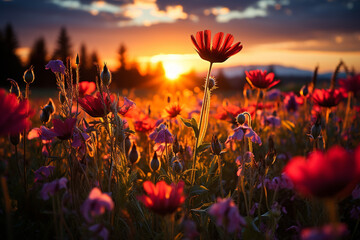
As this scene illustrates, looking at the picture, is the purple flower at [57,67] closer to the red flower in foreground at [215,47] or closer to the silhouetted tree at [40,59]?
the red flower in foreground at [215,47]

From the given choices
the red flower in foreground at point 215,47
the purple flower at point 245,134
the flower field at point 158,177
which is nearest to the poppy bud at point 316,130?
the flower field at point 158,177

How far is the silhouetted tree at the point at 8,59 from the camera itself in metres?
34.8

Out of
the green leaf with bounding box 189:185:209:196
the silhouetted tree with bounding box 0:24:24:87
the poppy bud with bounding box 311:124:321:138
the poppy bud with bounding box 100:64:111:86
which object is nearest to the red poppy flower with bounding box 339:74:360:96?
the poppy bud with bounding box 311:124:321:138

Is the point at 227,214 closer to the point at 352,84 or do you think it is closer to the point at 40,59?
the point at 352,84

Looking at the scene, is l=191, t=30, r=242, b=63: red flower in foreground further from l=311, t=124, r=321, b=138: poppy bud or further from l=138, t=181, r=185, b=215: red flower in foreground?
l=138, t=181, r=185, b=215: red flower in foreground

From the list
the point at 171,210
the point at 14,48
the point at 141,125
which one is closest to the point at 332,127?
the point at 141,125

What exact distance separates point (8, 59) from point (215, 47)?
41566 mm

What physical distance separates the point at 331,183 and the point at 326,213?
93 centimetres

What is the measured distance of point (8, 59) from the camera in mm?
35156

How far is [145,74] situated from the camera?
51.7 metres

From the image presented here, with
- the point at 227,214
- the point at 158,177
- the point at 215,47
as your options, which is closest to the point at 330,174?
the point at 227,214

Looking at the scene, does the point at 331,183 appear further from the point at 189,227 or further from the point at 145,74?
the point at 145,74

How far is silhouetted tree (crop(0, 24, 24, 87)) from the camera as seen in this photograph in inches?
1371

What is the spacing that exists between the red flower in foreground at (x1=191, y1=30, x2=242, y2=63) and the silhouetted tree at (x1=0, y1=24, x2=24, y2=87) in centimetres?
3837
